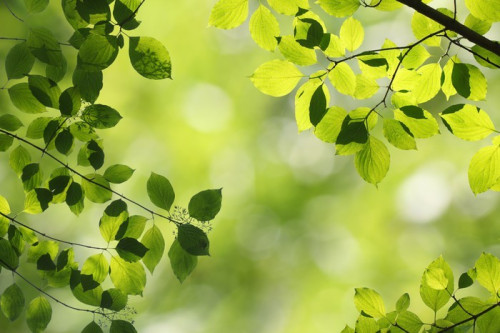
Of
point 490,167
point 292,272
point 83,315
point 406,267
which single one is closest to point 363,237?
point 406,267

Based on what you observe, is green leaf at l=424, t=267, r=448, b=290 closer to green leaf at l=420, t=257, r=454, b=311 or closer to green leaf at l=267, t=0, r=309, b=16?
green leaf at l=420, t=257, r=454, b=311

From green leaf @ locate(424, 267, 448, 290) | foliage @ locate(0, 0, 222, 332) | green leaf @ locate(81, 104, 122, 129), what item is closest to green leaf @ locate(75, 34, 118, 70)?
foliage @ locate(0, 0, 222, 332)

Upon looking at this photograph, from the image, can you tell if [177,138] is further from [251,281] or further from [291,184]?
[251,281]

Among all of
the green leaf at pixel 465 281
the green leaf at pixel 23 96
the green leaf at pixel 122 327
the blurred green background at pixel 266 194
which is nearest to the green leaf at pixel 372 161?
the green leaf at pixel 465 281

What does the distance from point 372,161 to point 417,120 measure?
88 millimetres

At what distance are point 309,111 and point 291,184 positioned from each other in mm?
3701

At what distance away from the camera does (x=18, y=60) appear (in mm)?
800

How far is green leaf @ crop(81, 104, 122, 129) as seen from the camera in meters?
0.77

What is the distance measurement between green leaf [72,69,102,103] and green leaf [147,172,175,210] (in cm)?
16

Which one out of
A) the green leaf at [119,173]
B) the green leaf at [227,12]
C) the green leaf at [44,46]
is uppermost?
the green leaf at [227,12]

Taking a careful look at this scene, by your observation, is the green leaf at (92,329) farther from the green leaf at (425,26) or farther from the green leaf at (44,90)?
the green leaf at (425,26)

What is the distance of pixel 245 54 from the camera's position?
4.25 metres

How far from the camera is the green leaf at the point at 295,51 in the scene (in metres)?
0.68

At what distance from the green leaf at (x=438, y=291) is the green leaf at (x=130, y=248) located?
45 centimetres
